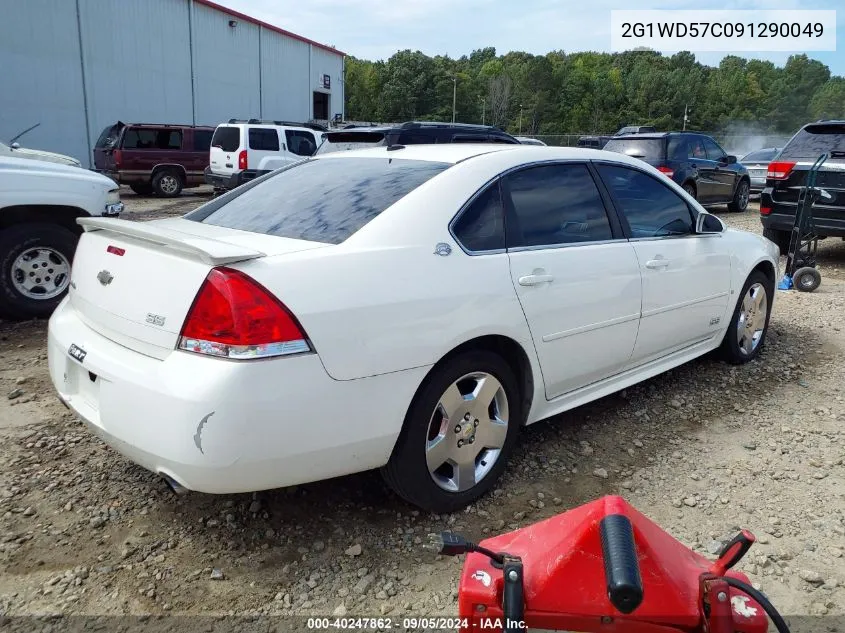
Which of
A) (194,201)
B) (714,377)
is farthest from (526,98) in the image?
(714,377)

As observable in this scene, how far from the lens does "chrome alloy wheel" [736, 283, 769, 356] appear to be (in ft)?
15.6

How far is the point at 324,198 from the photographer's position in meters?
3.02

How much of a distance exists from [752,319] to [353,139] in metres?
6.10

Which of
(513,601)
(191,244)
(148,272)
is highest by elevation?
(191,244)

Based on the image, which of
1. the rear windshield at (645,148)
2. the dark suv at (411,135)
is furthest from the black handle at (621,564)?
the rear windshield at (645,148)

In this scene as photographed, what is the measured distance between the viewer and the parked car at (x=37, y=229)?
213 inches

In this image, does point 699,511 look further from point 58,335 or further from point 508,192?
point 58,335

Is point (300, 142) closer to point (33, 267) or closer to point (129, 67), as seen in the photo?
point (129, 67)

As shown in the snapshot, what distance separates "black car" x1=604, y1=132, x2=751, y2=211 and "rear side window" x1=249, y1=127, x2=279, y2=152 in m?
7.67

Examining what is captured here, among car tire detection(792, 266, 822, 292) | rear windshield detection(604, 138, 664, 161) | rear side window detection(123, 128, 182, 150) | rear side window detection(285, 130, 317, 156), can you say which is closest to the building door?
rear side window detection(123, 128, 182, 150)

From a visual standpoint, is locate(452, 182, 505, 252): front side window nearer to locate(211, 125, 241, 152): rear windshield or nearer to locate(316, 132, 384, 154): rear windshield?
locate(316, 132, 384, 154): rear windshield

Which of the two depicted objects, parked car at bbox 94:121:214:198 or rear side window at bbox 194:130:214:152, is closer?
parked car at bbox 94:121:214:198

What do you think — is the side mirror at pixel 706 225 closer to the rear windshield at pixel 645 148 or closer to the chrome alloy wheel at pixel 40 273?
the chrome alloy wheel at pixel 40 273

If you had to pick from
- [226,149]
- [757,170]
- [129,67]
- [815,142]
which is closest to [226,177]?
[226,149]
